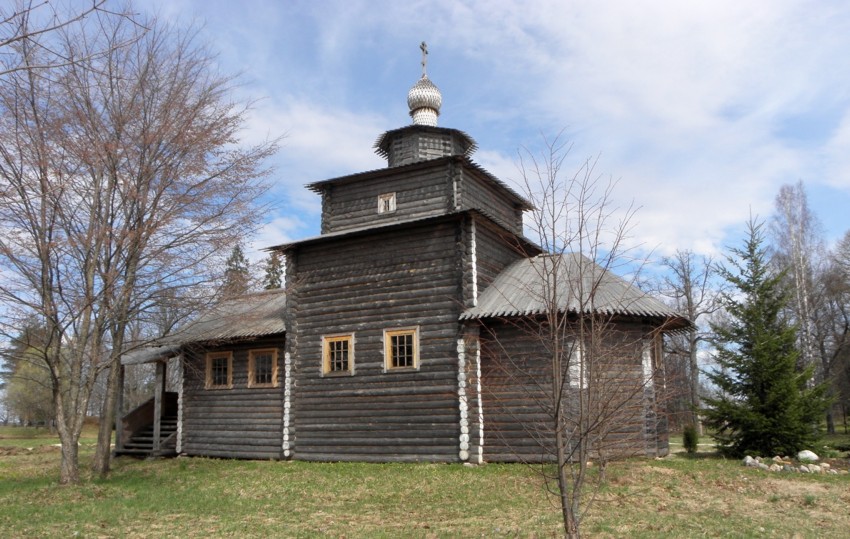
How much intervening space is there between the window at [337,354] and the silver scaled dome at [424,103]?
24.4 feet

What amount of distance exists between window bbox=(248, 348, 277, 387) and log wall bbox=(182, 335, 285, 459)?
0.15m

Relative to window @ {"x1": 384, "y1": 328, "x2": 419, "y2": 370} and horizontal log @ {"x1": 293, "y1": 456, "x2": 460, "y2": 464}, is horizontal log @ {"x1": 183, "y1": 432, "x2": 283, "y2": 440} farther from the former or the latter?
window @ {"x1": 384, "y1": 328, "x2": 419, "y2": 370}

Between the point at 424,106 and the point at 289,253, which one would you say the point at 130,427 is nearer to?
the point at 289,253

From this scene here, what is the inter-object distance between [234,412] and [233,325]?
2666 millimetres

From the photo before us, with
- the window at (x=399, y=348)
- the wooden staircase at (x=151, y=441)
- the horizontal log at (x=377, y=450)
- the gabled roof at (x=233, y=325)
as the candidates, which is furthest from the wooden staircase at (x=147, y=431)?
the window at (x=399, y=348)

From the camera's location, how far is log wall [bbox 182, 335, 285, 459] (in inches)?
739

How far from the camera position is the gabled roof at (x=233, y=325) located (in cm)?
1734

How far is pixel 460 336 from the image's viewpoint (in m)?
16.0

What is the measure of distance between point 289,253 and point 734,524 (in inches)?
533

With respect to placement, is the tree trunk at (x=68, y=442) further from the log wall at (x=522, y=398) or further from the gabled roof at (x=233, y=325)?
the log wall at (x=522, y=398)

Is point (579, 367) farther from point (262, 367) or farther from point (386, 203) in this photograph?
point (262, 367)

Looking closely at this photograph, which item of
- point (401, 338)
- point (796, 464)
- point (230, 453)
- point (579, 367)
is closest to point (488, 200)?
point (401, 338)

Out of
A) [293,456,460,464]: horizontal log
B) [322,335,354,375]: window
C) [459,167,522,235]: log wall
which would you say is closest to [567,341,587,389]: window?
[293,456,460,464]: horizontal log

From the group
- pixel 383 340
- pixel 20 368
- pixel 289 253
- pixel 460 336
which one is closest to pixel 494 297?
pixel 460 336
